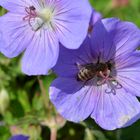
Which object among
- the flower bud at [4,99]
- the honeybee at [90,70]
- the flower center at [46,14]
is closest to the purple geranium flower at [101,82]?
the honeybee at [90,70]

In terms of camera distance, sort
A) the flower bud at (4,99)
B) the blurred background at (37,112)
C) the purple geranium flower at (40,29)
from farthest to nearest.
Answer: the flower bud at (4,99), the blurred background at (37,112), the purple geranium flower at (40,29)

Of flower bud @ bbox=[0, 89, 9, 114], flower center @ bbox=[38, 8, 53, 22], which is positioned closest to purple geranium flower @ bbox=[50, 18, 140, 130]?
flower center @ bbox=[38, 8, 53, 22]

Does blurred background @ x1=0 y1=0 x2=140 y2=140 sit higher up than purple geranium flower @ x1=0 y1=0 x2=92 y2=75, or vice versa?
purple geranium flower @ x1=0 y1=0 x2=92 y2=75

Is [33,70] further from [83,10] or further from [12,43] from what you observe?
[83,10]

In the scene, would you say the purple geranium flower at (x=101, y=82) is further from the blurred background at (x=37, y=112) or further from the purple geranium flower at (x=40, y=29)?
the blurred background at (x=37, y=112)

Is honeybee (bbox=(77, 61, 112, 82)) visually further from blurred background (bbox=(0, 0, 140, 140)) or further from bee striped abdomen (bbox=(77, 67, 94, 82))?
blurred background (bbox=(0, 0, 140, 140))

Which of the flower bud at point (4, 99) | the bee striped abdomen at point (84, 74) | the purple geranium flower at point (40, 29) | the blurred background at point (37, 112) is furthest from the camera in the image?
the flower bud at point (4, 99)

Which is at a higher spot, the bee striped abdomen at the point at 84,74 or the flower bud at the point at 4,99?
the bee striped abdomen at the point at 84,74
